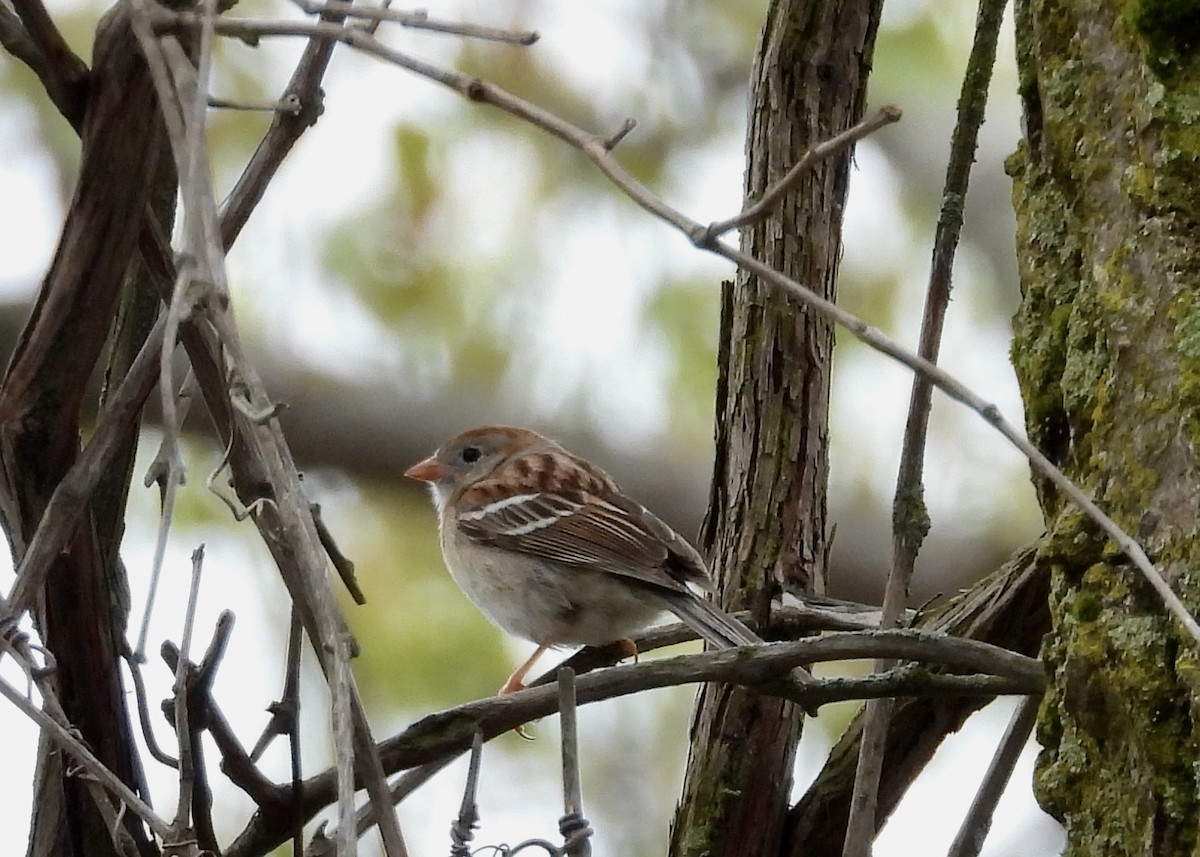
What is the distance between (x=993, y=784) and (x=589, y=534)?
69.2 inches

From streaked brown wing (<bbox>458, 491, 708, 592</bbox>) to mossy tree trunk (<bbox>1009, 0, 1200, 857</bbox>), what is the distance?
1.48 meters

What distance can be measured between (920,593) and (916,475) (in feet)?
9.64

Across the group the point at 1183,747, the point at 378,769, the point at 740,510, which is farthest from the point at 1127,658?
the point at 740,510

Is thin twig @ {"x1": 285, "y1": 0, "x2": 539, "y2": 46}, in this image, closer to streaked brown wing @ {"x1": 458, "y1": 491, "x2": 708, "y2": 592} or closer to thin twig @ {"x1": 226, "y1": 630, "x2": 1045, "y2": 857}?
thin twig @ {"x1": 226, "y1": 630, "x2": 1045, "y2": 857}

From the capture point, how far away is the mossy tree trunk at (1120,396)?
1408 mm

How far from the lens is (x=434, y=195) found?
16.9 feet

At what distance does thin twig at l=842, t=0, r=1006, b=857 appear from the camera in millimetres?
1806

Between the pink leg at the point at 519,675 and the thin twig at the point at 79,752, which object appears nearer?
the thin twig at the point at 79,752

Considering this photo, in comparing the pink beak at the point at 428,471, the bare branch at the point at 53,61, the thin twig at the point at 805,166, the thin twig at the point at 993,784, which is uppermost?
the pink beak at the point at 428,471

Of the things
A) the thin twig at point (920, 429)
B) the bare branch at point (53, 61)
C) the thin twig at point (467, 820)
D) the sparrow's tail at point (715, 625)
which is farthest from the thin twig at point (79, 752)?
the sparrow's tail at point (715, 625)

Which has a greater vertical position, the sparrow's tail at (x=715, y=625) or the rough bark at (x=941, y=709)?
the sparrow's tail at (x=715, y=625)

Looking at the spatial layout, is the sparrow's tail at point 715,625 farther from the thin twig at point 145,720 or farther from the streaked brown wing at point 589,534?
the thin twig at point 145,720

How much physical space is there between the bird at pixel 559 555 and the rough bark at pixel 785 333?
0.27 m

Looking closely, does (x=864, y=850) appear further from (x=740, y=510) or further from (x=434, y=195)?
(x=434, y=195)
